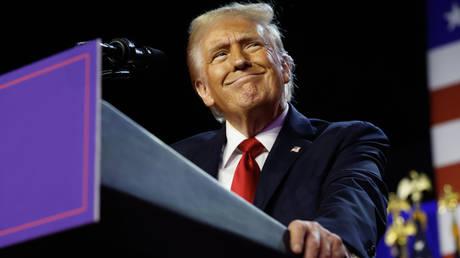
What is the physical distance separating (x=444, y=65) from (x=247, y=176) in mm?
3752

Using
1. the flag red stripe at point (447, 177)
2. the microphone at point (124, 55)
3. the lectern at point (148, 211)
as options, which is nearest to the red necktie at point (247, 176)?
the microphone at point (124, 55)

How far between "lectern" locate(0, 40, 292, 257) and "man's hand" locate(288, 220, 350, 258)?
0.28 feet

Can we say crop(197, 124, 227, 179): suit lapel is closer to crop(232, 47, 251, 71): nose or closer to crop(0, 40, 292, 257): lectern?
crop(232, 47, 251, 71): nose

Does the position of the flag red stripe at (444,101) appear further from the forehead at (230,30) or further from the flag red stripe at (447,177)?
the forehead at (230,30)

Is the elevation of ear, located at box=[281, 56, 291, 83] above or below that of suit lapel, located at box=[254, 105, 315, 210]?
above

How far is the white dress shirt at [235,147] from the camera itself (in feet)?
5.46

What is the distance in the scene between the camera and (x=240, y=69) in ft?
5.95

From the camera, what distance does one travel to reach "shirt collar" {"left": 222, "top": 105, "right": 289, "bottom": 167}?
1.73 metres

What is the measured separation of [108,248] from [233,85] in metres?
1.15

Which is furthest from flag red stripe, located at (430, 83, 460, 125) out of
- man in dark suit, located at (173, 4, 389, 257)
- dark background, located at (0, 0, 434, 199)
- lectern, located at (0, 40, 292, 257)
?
lectern, located at (0, 40, 292, 257)

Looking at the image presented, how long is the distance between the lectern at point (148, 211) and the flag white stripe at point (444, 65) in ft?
14.3

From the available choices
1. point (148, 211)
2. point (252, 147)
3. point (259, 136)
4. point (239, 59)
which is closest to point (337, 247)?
point (148, 211)

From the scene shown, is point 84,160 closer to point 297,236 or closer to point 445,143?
point 297,236

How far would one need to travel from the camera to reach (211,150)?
1733 mm
